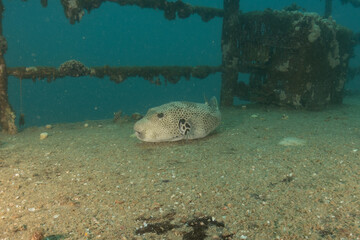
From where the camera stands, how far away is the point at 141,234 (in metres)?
2.40

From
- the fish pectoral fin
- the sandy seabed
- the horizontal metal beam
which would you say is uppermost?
the horizontal metal beam

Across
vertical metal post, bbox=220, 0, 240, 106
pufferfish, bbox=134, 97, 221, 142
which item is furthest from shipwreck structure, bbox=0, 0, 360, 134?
pufferfish, bbox=134, 97, 221, 142

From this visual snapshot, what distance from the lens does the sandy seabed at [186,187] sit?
2463 mm

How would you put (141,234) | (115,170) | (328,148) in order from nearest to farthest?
(141,234)
(115,170)
(328,148)

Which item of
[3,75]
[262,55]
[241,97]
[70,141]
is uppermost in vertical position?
[262,55]

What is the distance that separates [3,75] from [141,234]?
6.05 meters

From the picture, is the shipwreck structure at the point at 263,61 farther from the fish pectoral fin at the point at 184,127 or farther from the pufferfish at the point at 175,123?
the fish pectoral fin at the point at 184,127

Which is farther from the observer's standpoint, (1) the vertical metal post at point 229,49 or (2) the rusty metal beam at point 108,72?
(1) the vertical metal post at point 229,49

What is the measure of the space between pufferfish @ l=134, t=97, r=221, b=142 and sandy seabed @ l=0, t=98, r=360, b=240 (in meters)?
0.22

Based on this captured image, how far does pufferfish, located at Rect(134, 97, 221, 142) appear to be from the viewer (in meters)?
4.98

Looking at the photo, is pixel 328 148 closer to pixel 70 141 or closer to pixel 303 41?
pixel 303 41

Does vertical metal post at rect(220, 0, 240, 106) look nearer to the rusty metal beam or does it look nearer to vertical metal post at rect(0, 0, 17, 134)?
the rusty metal beam

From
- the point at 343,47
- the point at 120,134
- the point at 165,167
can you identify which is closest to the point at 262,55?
the point at 343,47

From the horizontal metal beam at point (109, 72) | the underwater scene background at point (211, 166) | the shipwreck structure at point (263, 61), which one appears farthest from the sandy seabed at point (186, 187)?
the shipwreck structure at point (263, 61)
